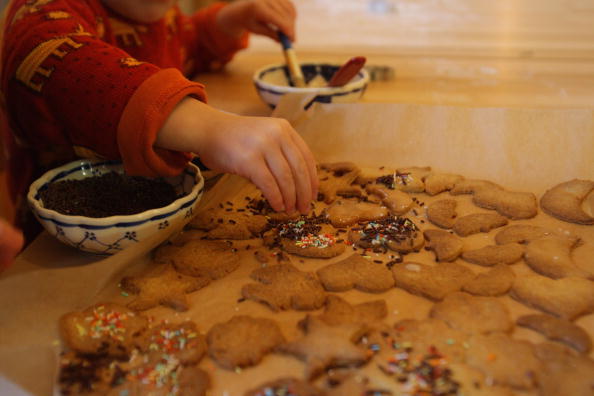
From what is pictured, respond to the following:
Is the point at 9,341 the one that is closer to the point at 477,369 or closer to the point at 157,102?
the point at 157,102

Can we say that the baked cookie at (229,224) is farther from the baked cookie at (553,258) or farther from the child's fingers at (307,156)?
the baked cookie at (553,258)

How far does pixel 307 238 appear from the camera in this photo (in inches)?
33.0

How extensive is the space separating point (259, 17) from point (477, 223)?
87cm

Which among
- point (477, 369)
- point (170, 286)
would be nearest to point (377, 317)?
point (477, 369)

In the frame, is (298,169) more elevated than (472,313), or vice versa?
(298,169)

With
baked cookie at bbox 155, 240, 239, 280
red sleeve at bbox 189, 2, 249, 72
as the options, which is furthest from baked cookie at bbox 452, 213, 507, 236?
red sleeve at bbox 189, 2, 249, 72

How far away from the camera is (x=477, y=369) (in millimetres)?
580

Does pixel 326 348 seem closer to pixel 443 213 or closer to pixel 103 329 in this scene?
pixel 103 329

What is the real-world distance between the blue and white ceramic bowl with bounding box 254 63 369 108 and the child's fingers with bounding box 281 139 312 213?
0.39 meters

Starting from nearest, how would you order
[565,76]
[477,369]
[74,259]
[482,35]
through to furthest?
[477,369], [74,259], [565,76], [482,35]

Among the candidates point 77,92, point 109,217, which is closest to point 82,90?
point 77,92

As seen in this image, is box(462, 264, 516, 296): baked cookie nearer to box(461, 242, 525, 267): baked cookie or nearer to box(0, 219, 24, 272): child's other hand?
box(461, 242, 525, 267): baked cookie

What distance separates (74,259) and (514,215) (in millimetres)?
683

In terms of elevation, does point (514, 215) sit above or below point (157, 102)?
below
